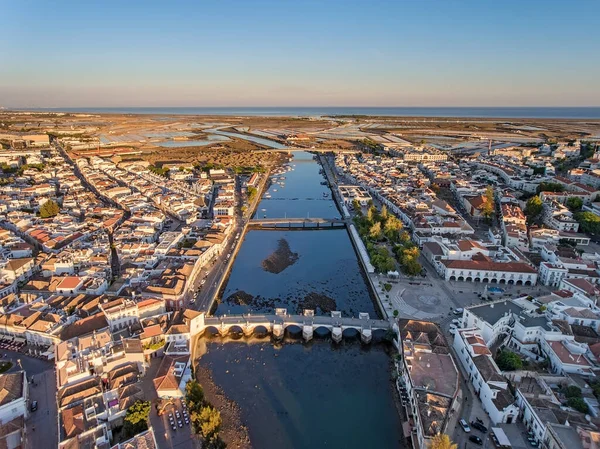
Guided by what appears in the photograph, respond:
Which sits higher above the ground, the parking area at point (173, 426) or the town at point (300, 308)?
the town at point (300, 308)

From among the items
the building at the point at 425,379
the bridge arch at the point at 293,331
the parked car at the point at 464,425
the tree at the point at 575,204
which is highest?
the tree at the point at 575,204

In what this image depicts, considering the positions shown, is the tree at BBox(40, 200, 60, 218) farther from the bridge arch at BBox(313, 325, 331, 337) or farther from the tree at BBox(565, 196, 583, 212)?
the tree at BBox(565, 196, 583, 212)

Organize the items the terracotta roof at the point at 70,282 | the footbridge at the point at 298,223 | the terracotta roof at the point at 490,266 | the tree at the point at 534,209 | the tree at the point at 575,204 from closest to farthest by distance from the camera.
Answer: the terracotta roof at the point at 70,282, the terracotta roof at the point at 490,266, the tree at the point at 534,209, the tree at the point at 575,204, the footbridge at the point at 298,223

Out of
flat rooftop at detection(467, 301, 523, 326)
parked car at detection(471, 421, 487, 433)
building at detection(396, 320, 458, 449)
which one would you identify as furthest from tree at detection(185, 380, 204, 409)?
flat rooftop at detection(467, 301, 523, 326)

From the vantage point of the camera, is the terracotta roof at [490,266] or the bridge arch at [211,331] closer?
the bridge arch at [211,331]

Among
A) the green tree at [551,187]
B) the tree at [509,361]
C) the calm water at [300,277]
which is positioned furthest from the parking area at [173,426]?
the green tree at [551,187]

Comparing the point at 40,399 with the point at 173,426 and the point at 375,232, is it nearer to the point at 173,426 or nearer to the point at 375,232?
the point at 173,426

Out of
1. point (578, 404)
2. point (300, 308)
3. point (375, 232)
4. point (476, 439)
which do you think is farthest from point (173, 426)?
point (375, 232)

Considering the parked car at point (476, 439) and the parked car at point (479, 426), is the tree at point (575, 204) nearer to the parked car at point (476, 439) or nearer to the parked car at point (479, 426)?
the parked car at point (479, 426)
